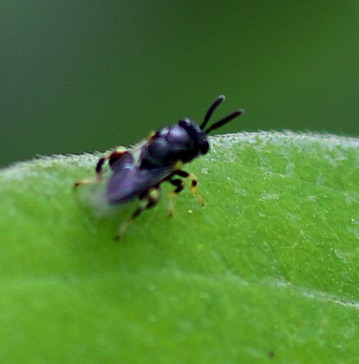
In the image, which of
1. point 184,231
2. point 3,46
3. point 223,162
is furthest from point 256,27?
point 184,231

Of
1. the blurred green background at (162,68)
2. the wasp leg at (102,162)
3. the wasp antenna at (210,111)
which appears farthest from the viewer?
the blurred green background at (162,68)

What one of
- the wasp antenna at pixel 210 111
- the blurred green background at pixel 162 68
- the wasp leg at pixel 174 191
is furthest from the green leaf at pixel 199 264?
the blurred green background at pixel 162 68

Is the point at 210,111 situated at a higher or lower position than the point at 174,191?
higher

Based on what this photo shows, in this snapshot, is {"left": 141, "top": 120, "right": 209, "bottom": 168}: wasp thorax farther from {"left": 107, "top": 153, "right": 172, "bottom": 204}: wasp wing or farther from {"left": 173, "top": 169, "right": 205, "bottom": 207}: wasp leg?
{"left": 173, "top": 169, "right": 205, "bottom": 207}: wasp leg

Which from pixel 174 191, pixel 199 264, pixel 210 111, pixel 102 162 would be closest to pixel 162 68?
pixel 210 111

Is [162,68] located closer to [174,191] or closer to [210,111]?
[210,111]

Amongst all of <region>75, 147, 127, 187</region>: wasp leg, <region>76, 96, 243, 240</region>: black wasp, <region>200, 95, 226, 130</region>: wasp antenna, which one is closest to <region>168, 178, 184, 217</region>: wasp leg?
<region>76, 96, 243, 240</region>: black wasp

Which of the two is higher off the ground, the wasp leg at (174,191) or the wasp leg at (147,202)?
the wasp leg at (147,202)

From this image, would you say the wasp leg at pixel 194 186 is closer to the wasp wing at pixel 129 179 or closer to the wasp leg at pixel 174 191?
the wasp leg at pixel 174 191
